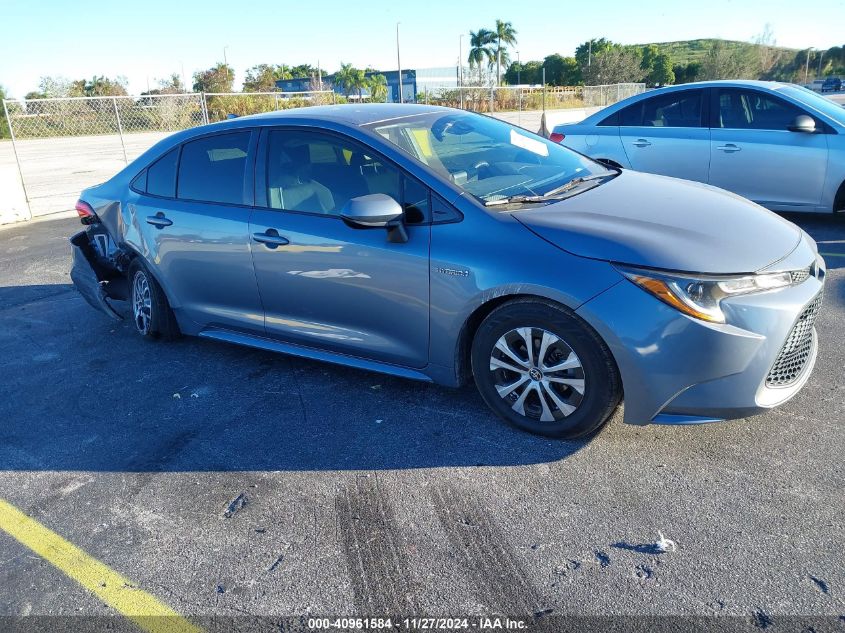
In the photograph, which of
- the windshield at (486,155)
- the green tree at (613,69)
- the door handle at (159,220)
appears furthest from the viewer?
the green tree at (613,69)

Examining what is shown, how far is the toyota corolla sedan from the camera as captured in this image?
2.90 meters

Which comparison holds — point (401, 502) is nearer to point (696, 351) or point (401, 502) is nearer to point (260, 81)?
point (696, 351)

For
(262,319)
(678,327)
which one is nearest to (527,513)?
(678,327)

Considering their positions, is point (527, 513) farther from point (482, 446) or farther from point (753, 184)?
point (753, 184)

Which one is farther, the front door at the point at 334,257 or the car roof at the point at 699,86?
the car roof at the point at 699,86

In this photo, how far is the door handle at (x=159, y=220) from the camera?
459 cm

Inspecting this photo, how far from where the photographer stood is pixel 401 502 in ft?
9.71

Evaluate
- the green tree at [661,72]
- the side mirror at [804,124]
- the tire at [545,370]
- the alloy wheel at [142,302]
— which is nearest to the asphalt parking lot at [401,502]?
the tire at [545,370]

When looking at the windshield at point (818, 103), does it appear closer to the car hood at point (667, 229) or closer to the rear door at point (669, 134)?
the rear door at point (669, 134)

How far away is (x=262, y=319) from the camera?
4230 mm

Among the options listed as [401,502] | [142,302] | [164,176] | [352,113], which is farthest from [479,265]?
[142,302]

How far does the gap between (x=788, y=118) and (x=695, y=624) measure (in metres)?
6.38

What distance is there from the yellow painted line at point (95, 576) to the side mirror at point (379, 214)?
193 cm

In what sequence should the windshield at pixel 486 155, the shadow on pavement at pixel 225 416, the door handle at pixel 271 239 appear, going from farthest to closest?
the door handle at pixel 271 239, the windshield at pixel 486 155, the shadow on pavement at pixel 225 416
